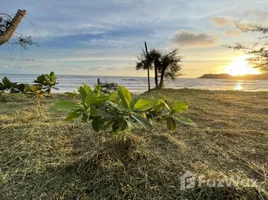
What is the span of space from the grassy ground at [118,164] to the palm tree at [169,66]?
866 cm

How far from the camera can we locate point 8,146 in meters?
1.44

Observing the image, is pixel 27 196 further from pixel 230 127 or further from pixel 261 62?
pixel 261 62

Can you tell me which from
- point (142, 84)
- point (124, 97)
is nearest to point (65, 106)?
point (124, 97)

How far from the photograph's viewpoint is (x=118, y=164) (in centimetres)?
111

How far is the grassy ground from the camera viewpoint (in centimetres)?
96

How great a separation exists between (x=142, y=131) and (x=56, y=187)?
98cm

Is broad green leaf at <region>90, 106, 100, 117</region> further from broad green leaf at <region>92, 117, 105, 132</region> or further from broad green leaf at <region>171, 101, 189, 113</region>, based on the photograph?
broad green leaf at <region>171, 101, 189, 113</region>

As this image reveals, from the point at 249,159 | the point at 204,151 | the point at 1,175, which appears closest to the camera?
the point at 1,175

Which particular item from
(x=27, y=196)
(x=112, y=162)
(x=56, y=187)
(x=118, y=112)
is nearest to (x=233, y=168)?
(x=112, y=162)

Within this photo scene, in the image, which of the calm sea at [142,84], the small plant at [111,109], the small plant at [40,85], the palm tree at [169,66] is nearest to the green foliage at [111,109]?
the small plant at [111,109]

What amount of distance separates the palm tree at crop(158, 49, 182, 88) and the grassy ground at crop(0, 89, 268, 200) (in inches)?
341

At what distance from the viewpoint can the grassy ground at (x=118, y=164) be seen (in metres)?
0.96

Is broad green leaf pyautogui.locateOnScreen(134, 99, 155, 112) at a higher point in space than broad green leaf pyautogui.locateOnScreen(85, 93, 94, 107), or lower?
lower

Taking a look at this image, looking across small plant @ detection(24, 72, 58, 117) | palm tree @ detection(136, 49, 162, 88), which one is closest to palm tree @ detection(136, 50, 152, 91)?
palm tree @ detection(136, 49, 162, 88)
